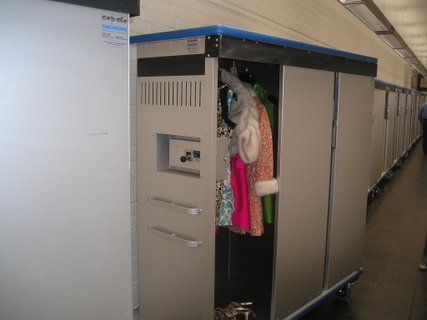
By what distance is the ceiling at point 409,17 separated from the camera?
6230 millimetres

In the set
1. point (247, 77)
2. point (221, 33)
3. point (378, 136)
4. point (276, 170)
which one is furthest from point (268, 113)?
point (378, 136)

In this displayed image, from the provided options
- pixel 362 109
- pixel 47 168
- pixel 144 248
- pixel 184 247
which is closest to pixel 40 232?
pixel 47 168

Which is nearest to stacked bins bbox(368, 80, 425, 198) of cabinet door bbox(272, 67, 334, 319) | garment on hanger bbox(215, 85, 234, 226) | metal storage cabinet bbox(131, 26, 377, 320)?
metal storage cabinet bbox(131, 26, 377, 320)

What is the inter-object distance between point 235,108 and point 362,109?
1.36m

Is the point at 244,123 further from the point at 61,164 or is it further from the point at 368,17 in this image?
the point at 368,17

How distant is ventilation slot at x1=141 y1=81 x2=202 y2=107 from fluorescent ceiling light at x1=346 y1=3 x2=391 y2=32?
Answer: 10.4 ft

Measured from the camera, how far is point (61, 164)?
3.94ft

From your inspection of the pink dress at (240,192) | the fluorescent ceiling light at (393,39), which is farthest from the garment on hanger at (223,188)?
the fluorescent ceiling light at (393,39)

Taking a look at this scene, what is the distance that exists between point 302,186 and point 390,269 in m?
1.92

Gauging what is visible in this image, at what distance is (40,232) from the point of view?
1188 millimetres

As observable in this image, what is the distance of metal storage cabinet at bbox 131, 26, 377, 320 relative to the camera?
Result: 1.98 m

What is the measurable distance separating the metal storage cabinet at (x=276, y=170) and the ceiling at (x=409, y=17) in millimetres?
3848

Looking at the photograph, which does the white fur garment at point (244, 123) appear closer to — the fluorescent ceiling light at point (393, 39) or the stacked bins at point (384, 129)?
the stacked bins at point (384, 129)

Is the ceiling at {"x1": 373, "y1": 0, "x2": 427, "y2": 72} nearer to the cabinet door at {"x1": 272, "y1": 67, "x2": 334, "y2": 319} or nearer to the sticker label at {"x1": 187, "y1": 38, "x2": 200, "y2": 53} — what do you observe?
the cabinet door at {"x1": 272, "y1": 67, "x2": 334, "y2": 319}
